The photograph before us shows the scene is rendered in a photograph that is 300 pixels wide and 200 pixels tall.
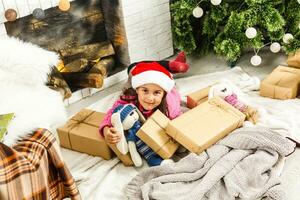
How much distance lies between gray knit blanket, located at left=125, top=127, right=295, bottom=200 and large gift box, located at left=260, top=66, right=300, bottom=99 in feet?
1.67

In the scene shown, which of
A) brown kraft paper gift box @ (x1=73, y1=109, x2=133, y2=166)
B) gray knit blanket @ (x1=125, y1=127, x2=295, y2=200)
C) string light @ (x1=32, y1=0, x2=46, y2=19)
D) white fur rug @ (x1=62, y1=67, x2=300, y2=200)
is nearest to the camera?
gray knit blanket @ (x1=125, y1=127, x2=295, y2=200)

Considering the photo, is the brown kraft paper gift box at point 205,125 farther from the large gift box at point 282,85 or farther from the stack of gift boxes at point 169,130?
the large gift box at point 282,85

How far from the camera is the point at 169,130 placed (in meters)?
1.85

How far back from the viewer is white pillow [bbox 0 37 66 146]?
1055 millimetres

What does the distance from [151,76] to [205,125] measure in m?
0.35

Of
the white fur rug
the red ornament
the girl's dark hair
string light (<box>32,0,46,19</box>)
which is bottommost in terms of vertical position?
the white fur rug

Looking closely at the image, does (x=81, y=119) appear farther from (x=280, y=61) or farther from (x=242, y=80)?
(x=280, y=61)

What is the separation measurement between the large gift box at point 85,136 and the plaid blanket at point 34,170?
72 centimetres

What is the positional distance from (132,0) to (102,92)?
0.65 m

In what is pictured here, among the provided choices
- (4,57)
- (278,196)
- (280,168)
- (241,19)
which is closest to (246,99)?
(241,19)

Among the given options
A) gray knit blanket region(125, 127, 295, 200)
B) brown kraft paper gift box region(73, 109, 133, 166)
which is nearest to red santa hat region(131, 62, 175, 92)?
brown kraft paper gift box region(73, 109, 133, 166)

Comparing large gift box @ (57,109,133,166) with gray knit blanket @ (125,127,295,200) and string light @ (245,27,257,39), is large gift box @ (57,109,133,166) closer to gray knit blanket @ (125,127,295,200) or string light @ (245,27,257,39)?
gray knit blanket @ (125,127,295,200)

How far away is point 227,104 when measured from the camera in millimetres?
1999

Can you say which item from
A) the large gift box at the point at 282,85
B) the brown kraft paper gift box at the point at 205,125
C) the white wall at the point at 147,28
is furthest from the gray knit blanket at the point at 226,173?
the white wall at the point at 147,28
